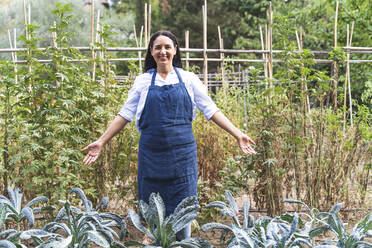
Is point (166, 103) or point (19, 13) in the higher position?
point (19, 13)

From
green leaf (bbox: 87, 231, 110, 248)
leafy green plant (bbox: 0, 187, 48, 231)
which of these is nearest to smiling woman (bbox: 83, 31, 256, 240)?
leafy green plant (bbox: 0, 187, 48, 231)

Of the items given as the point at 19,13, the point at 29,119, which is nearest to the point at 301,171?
the point at 29,119

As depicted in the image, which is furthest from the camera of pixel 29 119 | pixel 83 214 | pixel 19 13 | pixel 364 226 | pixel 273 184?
pixel 19 13

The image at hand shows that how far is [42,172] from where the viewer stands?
330cm

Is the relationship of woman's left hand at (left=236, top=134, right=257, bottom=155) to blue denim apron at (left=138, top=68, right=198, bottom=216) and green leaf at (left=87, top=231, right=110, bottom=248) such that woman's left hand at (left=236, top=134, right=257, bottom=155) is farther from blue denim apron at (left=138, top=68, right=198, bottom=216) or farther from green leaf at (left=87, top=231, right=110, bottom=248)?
green leaf at (left=87, top=231, right=110, bottom=248)

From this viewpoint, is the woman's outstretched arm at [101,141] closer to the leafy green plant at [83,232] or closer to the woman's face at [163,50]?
the leafy green plant at [83,232]

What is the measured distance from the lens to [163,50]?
250 cm

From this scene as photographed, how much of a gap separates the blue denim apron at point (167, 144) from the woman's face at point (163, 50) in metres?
0.13

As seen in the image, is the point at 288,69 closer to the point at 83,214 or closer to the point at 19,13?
the point at 83,214

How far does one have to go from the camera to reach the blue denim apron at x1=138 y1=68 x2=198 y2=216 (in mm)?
2500

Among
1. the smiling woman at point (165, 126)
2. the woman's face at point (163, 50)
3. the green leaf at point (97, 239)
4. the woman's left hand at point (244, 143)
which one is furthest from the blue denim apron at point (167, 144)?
the green leaf at point (97, 239)

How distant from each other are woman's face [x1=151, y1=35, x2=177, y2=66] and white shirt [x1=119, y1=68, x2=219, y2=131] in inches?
4.7

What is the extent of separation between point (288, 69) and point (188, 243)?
1.98 metres

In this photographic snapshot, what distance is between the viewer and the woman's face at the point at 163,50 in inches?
98.7
